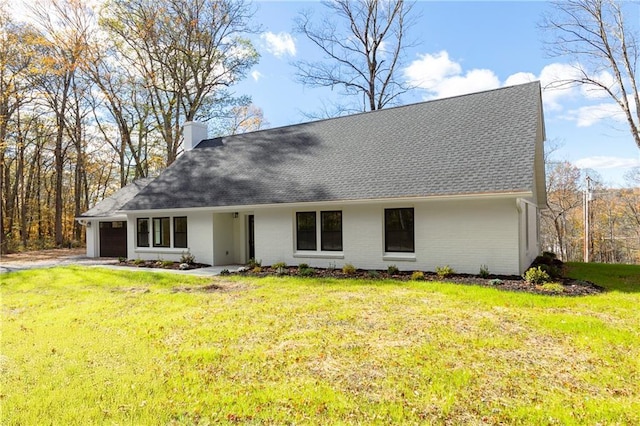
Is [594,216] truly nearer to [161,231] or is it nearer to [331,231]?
[331,231]

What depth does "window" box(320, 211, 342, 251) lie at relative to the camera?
1266 cm

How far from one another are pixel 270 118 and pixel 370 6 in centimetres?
1277

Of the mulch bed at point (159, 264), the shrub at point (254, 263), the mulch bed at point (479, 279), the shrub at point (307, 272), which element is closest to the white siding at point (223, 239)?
the mulch bed at point (159, 264)

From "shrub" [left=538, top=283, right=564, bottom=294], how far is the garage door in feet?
65.1

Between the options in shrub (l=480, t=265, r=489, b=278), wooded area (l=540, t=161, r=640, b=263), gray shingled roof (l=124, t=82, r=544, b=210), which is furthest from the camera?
wooded area (l=540, t=161, r=640, b=263)

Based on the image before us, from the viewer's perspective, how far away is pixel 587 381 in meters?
4.10

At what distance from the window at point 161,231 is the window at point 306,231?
650 cm

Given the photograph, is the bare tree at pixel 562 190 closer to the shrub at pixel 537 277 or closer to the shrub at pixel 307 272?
the shrub at pixel 537 277

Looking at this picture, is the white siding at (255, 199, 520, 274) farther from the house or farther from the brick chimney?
the brick chimney

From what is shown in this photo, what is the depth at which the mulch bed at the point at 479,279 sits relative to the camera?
339 inches

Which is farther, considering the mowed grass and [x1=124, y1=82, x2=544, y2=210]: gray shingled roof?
[x1=124, y1=82, x2=544, y2=210]: gray shingled roof

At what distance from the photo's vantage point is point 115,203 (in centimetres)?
2145

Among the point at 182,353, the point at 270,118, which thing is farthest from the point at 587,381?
the point at 270,118

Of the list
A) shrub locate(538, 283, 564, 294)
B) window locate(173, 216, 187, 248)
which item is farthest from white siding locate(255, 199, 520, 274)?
window locate(173, 216, 187, 248)
